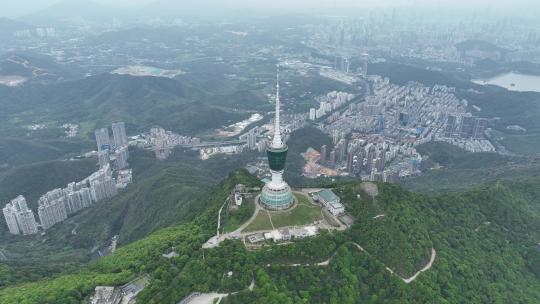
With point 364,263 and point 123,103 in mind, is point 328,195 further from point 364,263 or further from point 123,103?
point 123,103

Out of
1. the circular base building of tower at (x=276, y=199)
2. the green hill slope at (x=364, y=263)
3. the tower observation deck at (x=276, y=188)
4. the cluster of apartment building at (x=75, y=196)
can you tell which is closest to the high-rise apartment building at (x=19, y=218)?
the cluster of apartment building at (x=75, y=196)

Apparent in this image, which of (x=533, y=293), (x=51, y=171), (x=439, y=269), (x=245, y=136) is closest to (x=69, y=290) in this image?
(x=439, y=269)

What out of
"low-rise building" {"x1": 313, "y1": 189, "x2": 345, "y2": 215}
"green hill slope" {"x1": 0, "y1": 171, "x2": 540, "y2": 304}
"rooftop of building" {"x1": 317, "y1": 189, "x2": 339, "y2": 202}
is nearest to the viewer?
"green hill slope" {"x1": 0, "y1": 171, "x2": 540, "y2": 304}

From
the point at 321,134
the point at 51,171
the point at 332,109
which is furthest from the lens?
the point at 332,109

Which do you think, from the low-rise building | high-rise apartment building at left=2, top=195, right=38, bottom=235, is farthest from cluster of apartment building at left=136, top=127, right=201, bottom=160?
the low-rise building

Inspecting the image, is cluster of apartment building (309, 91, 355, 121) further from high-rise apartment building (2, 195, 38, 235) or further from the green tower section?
the green tower section

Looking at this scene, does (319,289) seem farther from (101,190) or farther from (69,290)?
(101,190)
